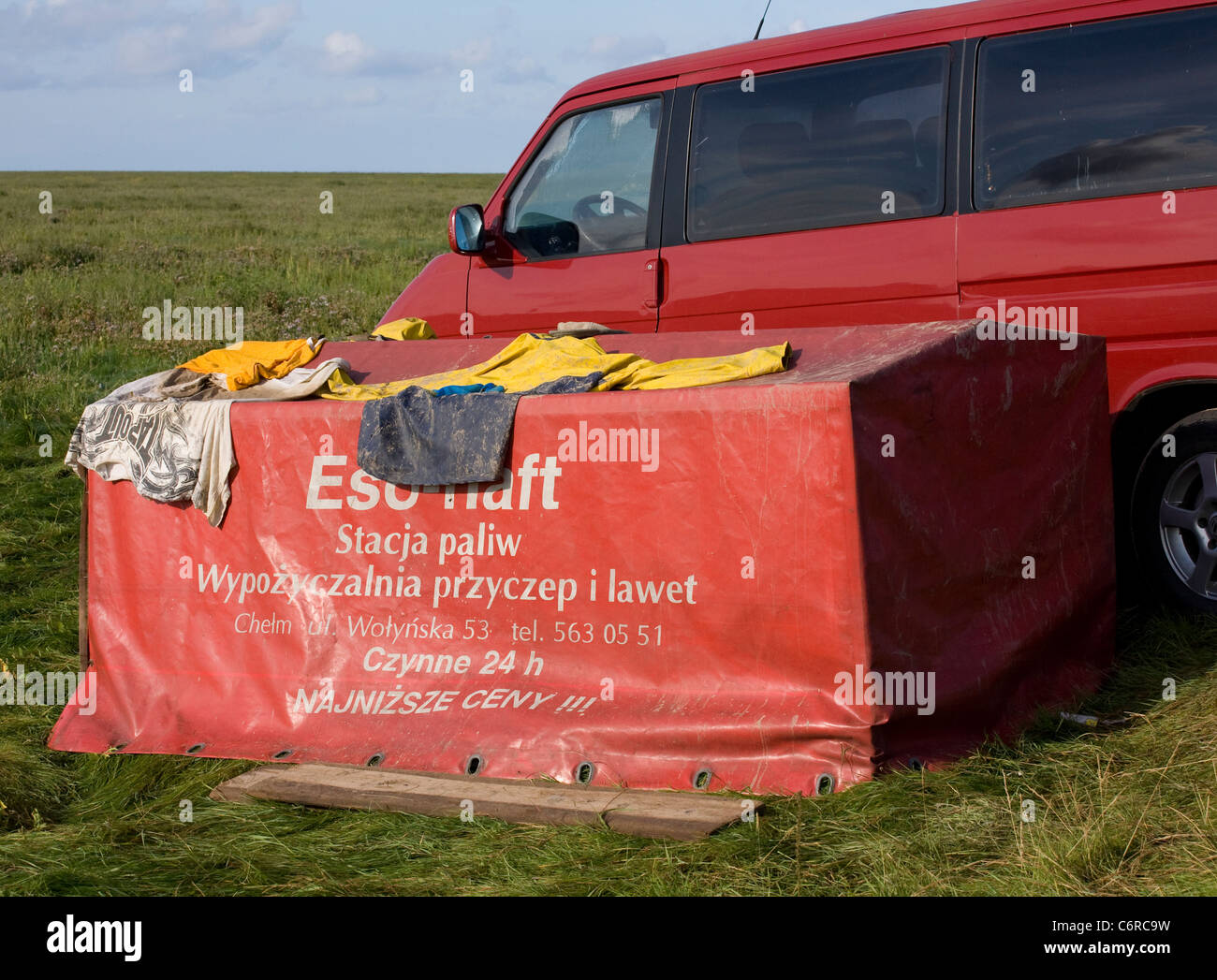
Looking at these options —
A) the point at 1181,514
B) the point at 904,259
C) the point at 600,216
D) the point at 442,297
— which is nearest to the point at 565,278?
the point at 600,216

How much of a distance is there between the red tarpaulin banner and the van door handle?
2.21 feet

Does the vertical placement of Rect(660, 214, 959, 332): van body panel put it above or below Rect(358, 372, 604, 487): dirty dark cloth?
above

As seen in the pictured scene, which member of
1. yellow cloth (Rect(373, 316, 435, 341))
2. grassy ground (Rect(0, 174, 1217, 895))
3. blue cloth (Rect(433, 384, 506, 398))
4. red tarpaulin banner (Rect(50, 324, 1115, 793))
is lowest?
grassy ground (Rect(0, 174, 1217, 895))

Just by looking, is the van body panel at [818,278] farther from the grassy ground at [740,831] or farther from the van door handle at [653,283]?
the grassy ground at [740,831]

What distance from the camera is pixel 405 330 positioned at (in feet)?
19.5

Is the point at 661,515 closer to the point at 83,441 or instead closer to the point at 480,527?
the point at 480,527

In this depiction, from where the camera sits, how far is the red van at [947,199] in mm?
4430

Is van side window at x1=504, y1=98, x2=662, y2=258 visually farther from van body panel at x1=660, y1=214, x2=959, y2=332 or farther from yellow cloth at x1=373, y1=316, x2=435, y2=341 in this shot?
yellow cloth at x1=373, y1=316, x2=435, y2=341

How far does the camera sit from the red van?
4.43 metres

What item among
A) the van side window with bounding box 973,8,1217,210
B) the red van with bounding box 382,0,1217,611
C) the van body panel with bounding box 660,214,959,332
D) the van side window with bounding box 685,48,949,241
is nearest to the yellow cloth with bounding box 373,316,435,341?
the red van with bounding box 382,0,1217,611

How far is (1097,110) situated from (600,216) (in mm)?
2214

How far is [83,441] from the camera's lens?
4.93m

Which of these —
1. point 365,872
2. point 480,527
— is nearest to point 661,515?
point 480,527
